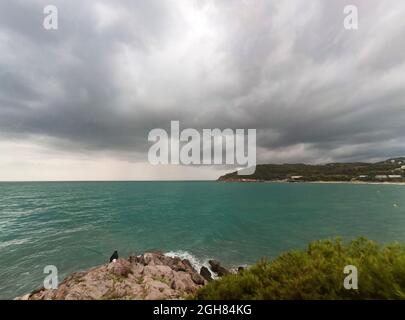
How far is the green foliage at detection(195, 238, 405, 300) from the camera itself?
17.1 ft

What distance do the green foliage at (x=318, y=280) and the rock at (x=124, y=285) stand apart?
5.02 meters

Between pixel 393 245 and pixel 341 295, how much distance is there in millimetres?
3287

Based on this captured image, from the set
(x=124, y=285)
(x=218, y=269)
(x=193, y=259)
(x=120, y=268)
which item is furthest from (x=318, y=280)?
(x=193, y=259)

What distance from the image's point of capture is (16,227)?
43.6 metres

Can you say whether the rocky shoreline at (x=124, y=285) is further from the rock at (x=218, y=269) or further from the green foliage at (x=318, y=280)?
the rock at (x=218, y=269)

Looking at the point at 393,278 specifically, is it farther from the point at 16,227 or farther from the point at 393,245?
the point at 16,227

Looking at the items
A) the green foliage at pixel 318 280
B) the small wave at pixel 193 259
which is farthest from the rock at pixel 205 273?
the green foliage at pixel 318 280

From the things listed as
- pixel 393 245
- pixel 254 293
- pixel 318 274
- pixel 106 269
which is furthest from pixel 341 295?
pixel 106 269

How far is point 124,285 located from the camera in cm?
1391

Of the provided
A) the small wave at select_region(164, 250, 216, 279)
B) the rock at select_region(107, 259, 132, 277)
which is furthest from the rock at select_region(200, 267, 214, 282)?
the rock at select_region(107, 259, 132, 277)

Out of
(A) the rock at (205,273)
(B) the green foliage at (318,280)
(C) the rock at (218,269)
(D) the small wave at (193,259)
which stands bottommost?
(D) the small wave at (193,259)

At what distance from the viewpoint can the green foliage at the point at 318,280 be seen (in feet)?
17.1

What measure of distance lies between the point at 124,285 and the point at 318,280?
13.0 metres
